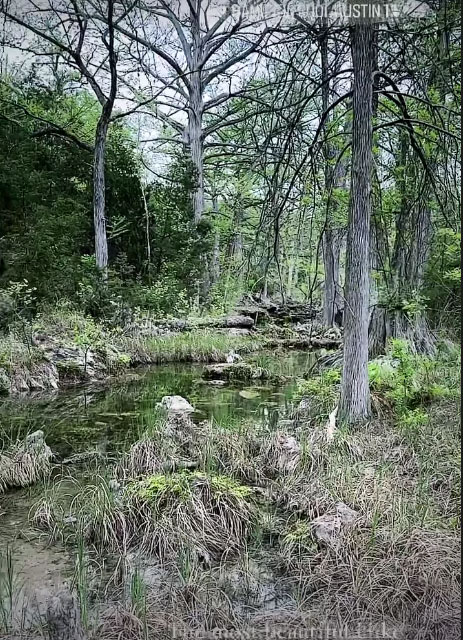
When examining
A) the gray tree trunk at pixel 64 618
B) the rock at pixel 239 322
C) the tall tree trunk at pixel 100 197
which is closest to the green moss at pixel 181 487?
the gray tree trunk at pixel 64 618

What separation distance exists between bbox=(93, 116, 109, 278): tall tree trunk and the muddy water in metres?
2.54

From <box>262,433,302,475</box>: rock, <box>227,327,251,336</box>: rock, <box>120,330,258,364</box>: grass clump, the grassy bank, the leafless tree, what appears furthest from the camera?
<box>227,327,251,336</box>: rock

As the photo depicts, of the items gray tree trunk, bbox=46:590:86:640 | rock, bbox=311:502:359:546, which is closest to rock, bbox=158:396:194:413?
rock, bbox=311:502:359:546

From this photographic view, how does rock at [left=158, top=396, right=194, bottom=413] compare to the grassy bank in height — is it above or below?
below

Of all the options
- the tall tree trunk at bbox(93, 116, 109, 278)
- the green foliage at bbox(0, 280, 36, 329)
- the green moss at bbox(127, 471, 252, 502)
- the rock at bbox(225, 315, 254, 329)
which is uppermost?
the tall tree trunk at bbox(93, 116, 109, 278)

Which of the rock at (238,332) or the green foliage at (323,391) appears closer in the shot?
the green foliage at (323,391)

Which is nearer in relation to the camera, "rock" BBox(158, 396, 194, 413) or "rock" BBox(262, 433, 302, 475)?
"rock" BBox(262, 433, 302, 475)

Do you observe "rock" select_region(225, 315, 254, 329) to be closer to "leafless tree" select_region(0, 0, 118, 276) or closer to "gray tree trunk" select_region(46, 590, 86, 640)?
"leafless tree" select_region(0, 0, 118, 276)

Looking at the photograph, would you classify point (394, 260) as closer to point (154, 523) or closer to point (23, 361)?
point (154, 523)

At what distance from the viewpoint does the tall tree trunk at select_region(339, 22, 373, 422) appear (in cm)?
290

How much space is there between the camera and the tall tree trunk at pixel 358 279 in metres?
2.90

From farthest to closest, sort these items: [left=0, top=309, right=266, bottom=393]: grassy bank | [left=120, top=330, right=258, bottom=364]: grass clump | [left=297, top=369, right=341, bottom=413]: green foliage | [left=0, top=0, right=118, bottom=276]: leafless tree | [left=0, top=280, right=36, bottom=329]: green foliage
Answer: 1. [left=120, top=330, right=258, bottom=364]: grass clump
2. [left=0, top=0, right=118, bottom=276]: leafless tree
3. [left=0, top=280, right=36, bottom=329]: green foliage
4. [left=0, top=309, right=266, bottom=393]: grassy bank
5. [left=297, top=369, right=341, bottom=413]: green foliage

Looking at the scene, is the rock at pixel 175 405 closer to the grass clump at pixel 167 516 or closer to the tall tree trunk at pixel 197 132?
the grass clump at pixel 167 516

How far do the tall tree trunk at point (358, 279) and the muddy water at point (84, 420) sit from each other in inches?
27.5
